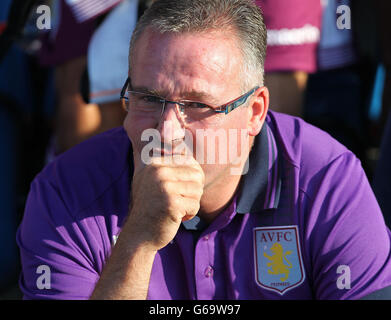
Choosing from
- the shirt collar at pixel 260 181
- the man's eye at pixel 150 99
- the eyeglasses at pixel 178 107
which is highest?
the man's eye at pixel 150 99

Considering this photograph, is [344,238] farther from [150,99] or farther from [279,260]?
[150,99]

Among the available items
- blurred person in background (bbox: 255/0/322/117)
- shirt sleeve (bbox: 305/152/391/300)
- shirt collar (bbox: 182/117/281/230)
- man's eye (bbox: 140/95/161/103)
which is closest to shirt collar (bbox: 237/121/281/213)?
shirt collar (bbox: 182/117/281/230)

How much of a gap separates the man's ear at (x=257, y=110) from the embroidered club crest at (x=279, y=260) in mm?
317

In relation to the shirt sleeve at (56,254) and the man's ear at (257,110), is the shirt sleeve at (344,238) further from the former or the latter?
the shirt sleeve at (56,254)

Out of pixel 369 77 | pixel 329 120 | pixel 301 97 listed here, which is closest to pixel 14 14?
pixel 301 97

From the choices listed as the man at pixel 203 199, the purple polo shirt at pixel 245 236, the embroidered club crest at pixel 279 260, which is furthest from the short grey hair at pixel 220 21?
the embroidered club crest at pixel 279 260

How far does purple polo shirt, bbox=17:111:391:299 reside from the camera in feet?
5.67

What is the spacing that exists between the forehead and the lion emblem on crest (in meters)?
0.53

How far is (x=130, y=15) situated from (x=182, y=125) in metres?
1.13

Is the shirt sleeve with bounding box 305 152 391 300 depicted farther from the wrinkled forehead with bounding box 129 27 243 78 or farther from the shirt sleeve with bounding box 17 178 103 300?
→ the shirt sleeve with bounding box 17 178 103 300

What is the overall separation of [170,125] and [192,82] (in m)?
0.14

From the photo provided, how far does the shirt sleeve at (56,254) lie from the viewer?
5.67ft

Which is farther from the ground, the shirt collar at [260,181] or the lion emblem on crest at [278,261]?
the shirt collar at [260,181]

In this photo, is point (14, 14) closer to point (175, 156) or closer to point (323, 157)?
point (175, 156)
